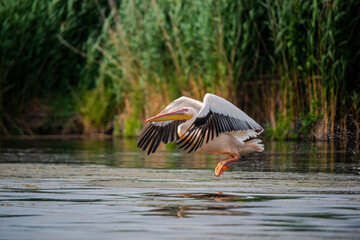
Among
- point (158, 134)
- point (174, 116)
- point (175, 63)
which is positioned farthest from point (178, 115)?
point (175, 63)

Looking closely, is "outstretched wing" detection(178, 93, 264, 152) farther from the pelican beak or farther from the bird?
the pelican beak

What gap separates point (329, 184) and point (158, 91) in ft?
31.3

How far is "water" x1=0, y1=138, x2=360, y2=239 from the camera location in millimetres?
5152

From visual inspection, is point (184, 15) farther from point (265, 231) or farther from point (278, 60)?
point (265, 231)

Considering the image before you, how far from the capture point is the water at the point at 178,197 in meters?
5.15

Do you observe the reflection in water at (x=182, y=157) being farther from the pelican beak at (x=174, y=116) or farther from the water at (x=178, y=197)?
the pelican beak at (x=174, y=116)

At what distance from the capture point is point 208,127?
27.9 feet

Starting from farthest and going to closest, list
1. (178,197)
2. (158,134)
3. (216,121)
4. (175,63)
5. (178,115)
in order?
1. (175,63)
2. (158,134)
3. (178,115)
4. (216,121)
5. (178,197)

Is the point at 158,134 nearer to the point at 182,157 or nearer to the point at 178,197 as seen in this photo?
the point at 178,197

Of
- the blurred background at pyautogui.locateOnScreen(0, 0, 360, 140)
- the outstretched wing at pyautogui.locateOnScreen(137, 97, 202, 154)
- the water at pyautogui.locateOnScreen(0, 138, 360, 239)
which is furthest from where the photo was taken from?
the blurred background at pyautogui.locateOnScreen(0, 0, 360, 140)

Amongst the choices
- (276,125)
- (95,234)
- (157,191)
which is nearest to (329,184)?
(157,191)

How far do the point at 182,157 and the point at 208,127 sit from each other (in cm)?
426

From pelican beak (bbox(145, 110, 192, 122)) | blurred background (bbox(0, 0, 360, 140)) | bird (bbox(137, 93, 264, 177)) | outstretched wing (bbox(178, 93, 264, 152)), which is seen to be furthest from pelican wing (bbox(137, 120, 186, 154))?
blurred background (bbox(0, 0, 360, 140))

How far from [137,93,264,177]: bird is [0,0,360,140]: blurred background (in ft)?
16.6
